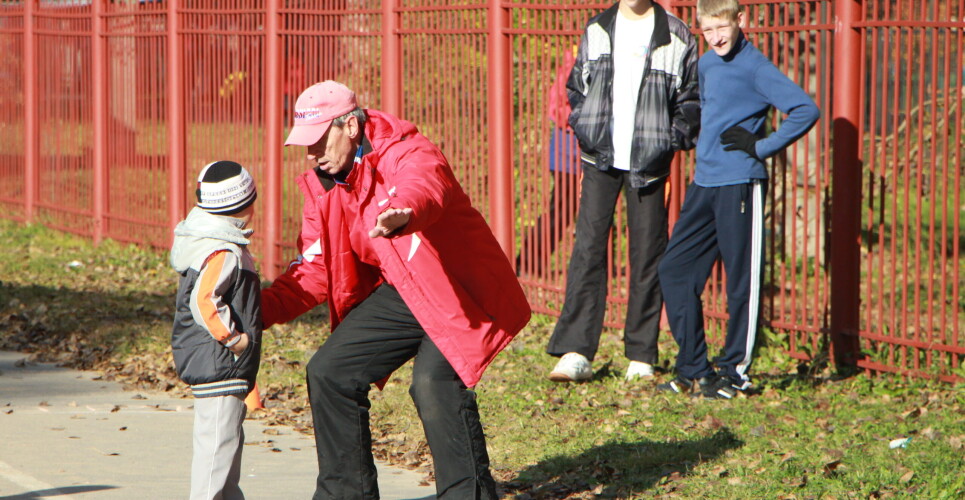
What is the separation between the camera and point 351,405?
14.6ft

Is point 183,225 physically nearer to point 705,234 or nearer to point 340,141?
point 340,141

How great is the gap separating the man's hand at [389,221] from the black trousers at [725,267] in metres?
3.05

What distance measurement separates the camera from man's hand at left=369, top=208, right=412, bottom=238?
3717 mm

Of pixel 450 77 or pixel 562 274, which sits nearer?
pixel 562 274

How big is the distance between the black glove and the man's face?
105 inches

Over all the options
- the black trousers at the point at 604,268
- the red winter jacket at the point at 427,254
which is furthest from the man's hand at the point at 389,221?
the black trousers at the point at 604,268

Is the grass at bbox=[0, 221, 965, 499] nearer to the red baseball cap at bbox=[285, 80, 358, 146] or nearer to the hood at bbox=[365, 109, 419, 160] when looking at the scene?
the hood at bbox=[365, 109, 419, 160]

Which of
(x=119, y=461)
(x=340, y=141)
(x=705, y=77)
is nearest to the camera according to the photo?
(x=340, y=141)

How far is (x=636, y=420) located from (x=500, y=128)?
127 inches

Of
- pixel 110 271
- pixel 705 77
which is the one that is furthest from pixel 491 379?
pixel 110 271

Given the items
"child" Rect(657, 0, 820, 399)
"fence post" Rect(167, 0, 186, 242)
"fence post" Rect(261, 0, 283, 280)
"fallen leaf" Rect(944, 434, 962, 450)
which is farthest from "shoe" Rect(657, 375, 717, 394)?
"fence post" Rect(167, 0, 186, 242)

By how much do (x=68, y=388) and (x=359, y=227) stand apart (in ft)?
12.2

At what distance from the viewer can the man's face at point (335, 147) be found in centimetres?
429

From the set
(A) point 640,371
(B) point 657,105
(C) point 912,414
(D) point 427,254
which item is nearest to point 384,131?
(D) point 427,254
